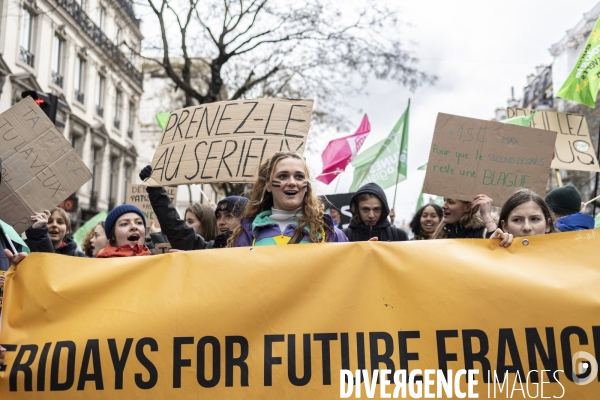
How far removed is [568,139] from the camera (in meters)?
6.57

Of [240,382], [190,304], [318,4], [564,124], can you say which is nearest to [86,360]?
[190,304]

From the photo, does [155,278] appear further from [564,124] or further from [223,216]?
[564,124]

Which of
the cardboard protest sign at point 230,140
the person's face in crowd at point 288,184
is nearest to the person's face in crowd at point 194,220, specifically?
the cardboard protest sign at point 230,140

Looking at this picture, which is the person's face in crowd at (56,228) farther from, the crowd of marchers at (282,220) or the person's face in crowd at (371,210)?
the person's face in crowd at (371,210)

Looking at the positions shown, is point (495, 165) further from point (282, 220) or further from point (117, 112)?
point (117, 112)

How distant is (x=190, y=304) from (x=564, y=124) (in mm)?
5213

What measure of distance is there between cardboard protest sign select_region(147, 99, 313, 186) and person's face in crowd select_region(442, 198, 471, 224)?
3.90 feet

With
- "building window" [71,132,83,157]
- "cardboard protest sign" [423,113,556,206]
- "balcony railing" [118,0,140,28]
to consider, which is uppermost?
"balcony railing" [118,0,140,28]

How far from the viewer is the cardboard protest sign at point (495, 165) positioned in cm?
426

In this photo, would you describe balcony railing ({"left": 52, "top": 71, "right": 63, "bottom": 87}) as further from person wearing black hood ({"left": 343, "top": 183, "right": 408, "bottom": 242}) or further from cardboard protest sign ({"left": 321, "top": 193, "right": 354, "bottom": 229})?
person wearing black hood ({"left": 343, "top": 183, "right": 408, "bottom": 242})

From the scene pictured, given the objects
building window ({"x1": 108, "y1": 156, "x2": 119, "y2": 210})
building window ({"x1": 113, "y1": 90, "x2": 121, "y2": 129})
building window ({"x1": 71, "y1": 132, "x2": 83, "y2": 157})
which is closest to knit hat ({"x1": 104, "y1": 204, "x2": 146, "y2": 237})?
building window ({"x1": 71, "y1": 132, "x2": 83, "y2": 157})

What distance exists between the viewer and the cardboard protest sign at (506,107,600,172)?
21.0ft

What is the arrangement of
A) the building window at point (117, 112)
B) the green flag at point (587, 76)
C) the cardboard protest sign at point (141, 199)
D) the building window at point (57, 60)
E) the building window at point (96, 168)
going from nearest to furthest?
the green flag at point (587, 76), the cardboard protest sign at point (141, 199), the building window at point (57, 60), the building window at point (96, 168), the building window at point (117, 112)

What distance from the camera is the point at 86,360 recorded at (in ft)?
8.87
